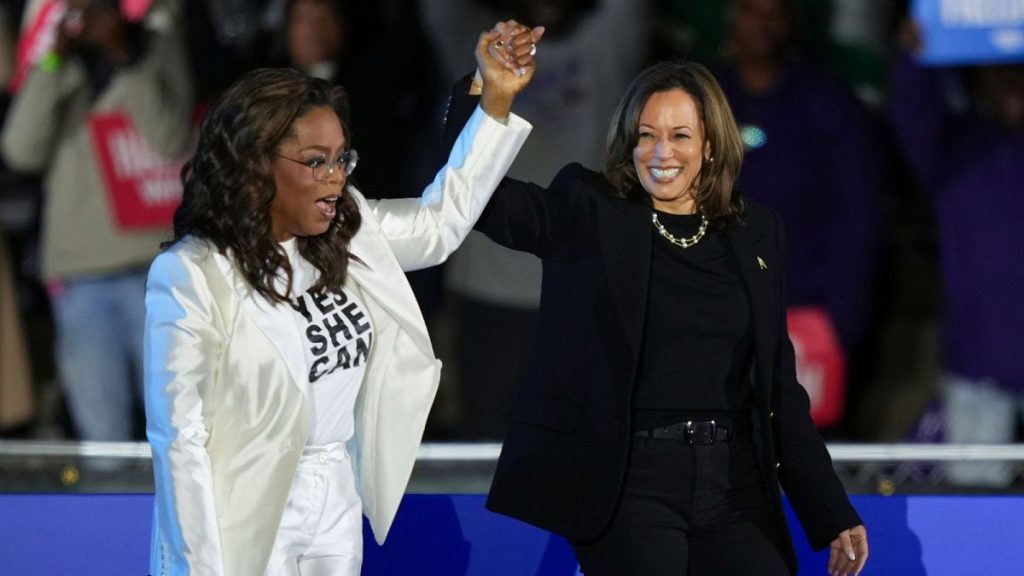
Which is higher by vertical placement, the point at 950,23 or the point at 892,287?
the point at 950,23

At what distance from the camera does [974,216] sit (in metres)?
Result: 5.23

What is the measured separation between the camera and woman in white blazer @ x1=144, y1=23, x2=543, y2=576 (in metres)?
2.98

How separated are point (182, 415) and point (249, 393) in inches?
5.7

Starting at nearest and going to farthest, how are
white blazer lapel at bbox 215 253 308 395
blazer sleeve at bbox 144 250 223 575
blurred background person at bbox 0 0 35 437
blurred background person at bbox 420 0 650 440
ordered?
blazer sleeve at bbox 144 250 223 575, white blazer lapel at bbox 215 253 308 395, blurred background person at bbox 420 0 650 440, blurred background person at bbox 0 0 35 437

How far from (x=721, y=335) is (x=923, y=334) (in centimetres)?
280

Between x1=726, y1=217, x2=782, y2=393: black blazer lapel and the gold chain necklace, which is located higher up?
the gold chain necklace

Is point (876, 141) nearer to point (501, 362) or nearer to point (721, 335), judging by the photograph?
point (501, 362)

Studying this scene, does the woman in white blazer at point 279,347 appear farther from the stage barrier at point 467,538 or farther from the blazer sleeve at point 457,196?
the stage barrier at point 467,538

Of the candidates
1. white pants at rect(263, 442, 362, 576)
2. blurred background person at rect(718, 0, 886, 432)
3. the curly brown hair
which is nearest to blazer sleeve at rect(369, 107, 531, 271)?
the curly brown hair

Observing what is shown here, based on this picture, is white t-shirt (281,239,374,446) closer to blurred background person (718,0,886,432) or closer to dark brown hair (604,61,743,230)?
dark brown hair (604,61,743,230)

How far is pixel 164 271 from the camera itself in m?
3.02

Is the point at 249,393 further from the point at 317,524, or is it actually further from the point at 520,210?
the point at 520,210

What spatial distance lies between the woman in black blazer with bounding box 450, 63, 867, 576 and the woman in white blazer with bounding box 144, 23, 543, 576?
0.73 ft

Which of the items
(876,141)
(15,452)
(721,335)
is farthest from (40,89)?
(721,335)
